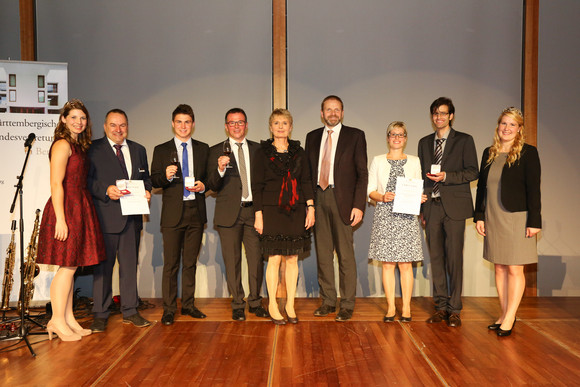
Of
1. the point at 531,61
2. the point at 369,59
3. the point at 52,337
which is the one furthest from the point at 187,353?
the point at 531,61

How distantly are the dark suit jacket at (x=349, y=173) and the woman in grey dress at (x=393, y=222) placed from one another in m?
0.11

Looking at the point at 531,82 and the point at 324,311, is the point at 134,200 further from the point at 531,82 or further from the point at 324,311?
the point at 531,82

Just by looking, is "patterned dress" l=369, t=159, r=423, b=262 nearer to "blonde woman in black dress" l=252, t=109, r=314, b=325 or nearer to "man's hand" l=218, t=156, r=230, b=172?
"blonde woman in black dress" l=252, t=109, r=314, b=325

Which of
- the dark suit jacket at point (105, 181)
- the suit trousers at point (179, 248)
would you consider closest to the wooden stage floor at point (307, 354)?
the suit trousers at point (179, 248)

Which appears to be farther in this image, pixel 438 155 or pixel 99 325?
pixel 438 155

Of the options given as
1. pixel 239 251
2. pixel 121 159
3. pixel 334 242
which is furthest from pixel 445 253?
pixel 121 159

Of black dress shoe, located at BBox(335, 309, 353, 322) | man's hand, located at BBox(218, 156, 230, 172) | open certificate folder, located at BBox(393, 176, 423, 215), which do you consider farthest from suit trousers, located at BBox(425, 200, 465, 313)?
man's hand, located at BBox(218, 156, 230, 172)

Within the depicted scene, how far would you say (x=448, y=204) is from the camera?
412cm

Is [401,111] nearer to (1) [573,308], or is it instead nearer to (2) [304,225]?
(2) [304,225]

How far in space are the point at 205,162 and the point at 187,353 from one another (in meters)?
1.78

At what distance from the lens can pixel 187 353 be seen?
338 cm

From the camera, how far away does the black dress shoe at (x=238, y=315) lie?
4219mm

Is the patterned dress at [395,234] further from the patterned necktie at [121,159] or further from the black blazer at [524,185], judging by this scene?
the patterned necktie at [121,159]

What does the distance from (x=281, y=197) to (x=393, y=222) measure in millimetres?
1077
